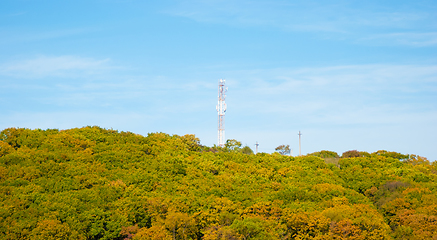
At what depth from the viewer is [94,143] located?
57250mm

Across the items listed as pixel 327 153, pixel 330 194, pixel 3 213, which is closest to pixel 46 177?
pixel 3 213

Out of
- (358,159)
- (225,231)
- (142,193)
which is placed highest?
(358,159)

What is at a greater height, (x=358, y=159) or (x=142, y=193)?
(x=358, y=159)

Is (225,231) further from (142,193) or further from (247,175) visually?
(247,175)

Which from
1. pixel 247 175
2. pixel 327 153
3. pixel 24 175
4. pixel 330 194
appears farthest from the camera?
pixel 327 153

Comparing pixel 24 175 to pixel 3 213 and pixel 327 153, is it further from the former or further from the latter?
pixel 327 153

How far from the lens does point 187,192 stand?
160 ft

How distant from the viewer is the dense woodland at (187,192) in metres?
40.7

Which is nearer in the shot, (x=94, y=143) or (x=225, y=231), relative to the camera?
(x=225, y=231)

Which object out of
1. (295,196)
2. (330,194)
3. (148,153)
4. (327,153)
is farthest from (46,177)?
(327,153)

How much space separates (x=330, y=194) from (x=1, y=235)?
3287 cm

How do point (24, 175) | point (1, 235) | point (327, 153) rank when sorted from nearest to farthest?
point (1, 235), point (24, 175), point (327, 153)

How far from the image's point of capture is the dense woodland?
4066 cm

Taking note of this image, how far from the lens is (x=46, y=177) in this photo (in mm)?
47500
